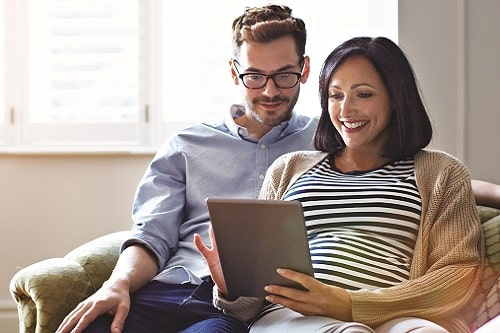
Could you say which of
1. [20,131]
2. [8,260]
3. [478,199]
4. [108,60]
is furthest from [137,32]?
[478,199]

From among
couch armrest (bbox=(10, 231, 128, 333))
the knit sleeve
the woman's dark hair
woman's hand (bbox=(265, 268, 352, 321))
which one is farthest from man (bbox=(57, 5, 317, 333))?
the knit sleeve

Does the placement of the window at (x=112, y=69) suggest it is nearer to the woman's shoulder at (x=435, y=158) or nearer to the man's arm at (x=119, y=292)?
the man's arm at (x=119, y=292)

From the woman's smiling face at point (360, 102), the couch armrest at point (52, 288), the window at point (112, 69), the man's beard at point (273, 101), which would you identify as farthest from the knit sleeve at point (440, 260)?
the window at point (112, 69)

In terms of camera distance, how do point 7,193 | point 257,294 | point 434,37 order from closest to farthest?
point 257,294 < point 434,37 < point 7,193

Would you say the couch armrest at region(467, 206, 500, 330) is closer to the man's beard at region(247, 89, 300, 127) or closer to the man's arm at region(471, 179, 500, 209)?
the man's arm at region(471, 179, 500, 209)

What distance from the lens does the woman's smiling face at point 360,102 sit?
1.97 meters

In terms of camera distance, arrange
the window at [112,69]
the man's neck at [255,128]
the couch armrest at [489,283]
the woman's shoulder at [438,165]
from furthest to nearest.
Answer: the window at [112,69] < the man's neck at [255,128] < the woman's shoulder at [438,165] < the couch armrest at [489,283]

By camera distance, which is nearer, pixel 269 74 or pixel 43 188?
pixel 269 74

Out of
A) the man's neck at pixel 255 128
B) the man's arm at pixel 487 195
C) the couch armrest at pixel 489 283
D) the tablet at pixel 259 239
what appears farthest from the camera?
the man's neck at pixel 255 128

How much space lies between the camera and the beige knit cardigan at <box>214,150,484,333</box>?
171cm

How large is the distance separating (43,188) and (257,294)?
166 cm

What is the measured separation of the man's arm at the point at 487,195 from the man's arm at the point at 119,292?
829 mm

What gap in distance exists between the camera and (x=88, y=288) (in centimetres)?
208

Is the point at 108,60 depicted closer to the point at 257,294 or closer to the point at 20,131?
the point at 20,131
